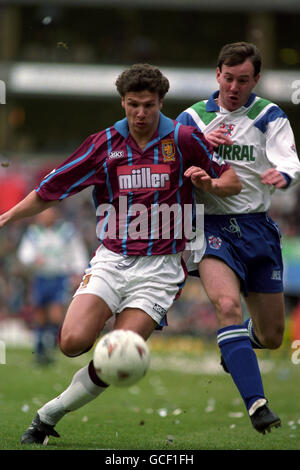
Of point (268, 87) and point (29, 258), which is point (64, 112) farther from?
point (29, 258)

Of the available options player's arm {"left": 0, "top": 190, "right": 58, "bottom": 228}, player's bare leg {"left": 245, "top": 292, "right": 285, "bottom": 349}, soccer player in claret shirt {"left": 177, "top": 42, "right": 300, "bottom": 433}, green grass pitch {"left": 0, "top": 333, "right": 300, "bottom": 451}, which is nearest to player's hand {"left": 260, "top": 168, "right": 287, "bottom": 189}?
soccer player in claret shirt {"left": 177, "top": 42, "right": 300, "bottom": 433}

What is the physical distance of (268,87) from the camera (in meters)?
29.6

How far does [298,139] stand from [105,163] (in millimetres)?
21583

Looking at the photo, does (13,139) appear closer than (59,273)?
No

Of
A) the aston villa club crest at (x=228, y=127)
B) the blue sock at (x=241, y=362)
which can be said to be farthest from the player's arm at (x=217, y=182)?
the blue sock at (x=241, y=362)

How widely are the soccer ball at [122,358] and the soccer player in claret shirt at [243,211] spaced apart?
2.61 feet

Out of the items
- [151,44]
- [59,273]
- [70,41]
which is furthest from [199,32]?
[59,273]

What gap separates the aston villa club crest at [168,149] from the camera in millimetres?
5711

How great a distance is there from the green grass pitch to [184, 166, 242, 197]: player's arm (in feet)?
5.97

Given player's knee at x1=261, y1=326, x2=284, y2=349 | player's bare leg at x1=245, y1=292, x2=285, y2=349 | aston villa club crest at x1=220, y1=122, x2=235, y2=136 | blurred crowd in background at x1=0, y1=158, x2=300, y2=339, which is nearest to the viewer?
aston villa club crest at x1=220, y1=122, x2=235, y2=136

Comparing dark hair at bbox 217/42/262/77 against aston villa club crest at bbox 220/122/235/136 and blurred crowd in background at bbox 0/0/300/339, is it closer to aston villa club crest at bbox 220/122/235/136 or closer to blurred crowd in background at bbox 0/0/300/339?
aston villa club crest at bbox 220/122/235/136

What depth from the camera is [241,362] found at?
5547mm

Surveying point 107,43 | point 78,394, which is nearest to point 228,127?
point 78,394

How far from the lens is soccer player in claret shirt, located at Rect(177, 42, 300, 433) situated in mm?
5637
